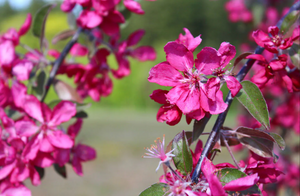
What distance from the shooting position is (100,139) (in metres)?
6.11

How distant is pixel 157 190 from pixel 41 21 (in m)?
0.74

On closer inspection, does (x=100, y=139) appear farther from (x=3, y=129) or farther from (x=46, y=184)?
Answer: (x=3, y=129)

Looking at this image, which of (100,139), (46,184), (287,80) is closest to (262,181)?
(287,80)

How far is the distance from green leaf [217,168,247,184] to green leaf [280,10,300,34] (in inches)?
13.9

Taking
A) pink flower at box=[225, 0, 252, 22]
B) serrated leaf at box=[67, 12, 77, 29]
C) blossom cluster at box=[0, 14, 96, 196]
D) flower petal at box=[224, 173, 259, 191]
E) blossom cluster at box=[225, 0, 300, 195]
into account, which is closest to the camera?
flower petal at box=[224, 173, 259, 191]

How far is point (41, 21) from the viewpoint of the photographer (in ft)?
3.57

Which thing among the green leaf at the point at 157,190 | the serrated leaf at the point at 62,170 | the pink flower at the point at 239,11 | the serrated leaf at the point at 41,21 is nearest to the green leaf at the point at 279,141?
the green leaf at the point at 157,190

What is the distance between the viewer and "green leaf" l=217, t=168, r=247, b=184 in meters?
0.61

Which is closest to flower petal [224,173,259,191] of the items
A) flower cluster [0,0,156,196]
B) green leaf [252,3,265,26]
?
flower cluster [0,0,156,196]

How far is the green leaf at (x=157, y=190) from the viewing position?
63cm

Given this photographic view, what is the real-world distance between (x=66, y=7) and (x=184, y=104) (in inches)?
21.9

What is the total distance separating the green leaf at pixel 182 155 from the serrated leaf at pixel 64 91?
501 millimetres

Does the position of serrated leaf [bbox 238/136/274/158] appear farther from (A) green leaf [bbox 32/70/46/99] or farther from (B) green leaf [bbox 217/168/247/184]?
(A) green leaf [bbox 32/70/46/99]

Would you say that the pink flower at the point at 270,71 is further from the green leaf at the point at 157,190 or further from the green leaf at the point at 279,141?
the green leaf at the point at 157,190
